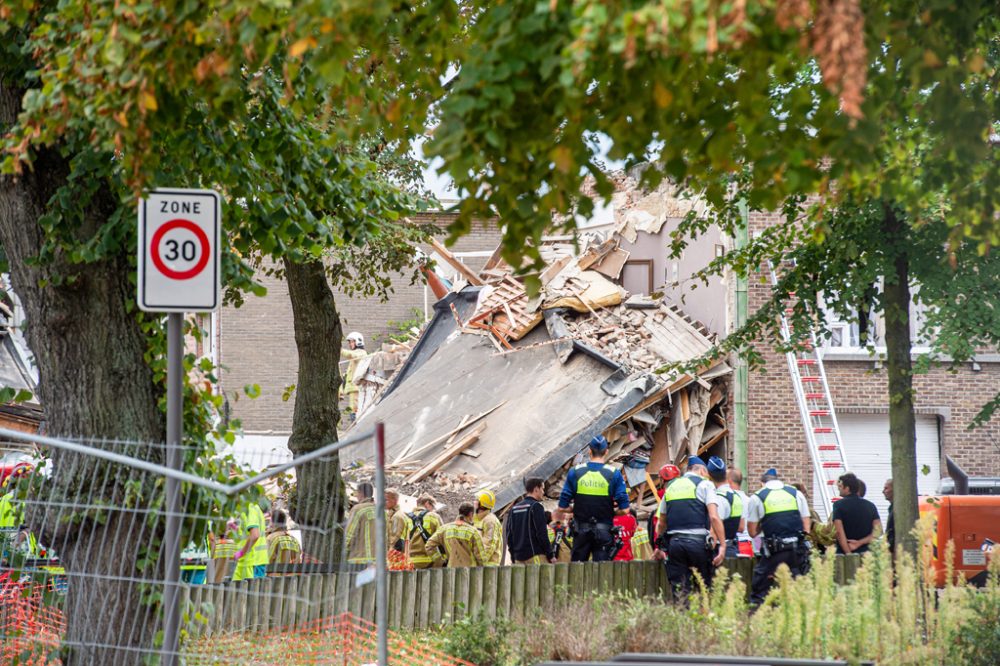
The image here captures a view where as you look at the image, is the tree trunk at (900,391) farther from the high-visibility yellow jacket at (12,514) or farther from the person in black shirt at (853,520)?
the high-visibility yellow jacket at (12,514)

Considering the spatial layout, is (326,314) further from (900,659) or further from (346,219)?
(900,659)

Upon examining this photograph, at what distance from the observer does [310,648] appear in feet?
26.6

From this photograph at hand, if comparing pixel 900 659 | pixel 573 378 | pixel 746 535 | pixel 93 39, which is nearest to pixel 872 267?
pixel 746 535

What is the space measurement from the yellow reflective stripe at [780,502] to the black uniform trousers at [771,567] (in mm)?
456

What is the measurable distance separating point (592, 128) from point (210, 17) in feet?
6.02

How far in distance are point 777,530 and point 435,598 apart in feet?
13.5

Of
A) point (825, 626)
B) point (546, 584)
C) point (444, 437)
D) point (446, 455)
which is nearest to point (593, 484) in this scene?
point (546, 584)

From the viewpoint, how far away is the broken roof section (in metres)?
22.8

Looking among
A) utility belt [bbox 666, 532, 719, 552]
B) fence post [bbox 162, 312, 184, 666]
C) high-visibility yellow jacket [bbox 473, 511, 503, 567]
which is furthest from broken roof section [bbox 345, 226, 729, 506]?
fence post [bbox 162, 312, 184, 666]

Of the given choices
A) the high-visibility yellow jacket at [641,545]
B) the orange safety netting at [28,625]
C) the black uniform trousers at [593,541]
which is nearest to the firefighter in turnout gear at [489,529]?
the black uniform trousers at [593,541]

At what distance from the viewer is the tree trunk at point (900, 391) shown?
1280cm

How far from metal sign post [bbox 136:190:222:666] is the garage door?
61.6 ft

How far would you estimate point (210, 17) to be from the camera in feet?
18.1

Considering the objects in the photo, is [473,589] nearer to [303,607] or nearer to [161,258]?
[303,607]
